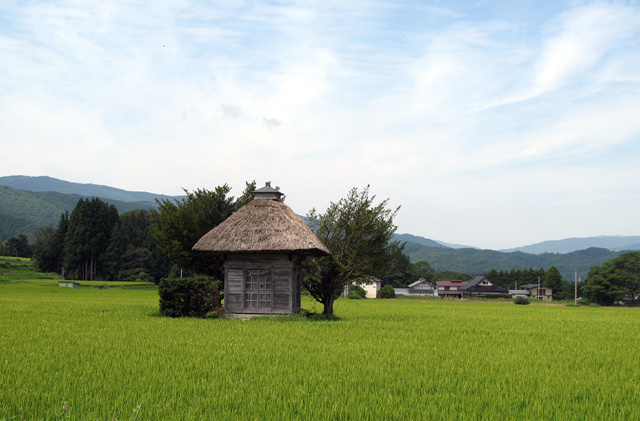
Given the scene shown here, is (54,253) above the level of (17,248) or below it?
below

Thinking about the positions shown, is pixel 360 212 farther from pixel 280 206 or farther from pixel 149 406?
pixel 149 406

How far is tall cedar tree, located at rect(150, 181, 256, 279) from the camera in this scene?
24.4 m

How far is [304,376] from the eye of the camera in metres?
7.35

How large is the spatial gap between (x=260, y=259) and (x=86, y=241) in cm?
5187

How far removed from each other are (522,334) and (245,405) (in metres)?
11.7

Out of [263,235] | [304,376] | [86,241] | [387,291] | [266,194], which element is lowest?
[387,291]

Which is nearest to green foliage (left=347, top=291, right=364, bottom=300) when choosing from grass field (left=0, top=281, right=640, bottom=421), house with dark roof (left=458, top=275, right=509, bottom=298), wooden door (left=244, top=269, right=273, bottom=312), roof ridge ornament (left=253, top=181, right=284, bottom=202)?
house with dark roof (left=458, top=275, right=509, bottom=298)

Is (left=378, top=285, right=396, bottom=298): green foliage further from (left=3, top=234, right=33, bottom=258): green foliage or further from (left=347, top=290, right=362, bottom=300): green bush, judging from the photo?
(left=3, top=234, right=33, bottom=258): green foliage

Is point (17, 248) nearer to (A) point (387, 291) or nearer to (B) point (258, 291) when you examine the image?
(A) point (387, 291)

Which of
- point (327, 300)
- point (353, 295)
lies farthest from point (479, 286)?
point (327, 300)

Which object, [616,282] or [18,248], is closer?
[616,282]

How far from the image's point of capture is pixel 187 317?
56.9 feet

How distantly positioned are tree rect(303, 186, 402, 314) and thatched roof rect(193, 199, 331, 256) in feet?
3.41

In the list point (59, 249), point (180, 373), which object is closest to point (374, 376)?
point (180, 373)
